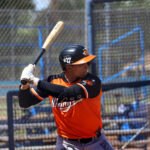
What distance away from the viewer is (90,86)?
95.2 inches

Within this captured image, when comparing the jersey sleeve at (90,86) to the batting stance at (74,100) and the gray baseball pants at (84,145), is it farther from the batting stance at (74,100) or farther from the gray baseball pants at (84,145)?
the gray baseball pants at (84,145)

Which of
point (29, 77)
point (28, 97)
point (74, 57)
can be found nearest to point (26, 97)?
point (28, 97)

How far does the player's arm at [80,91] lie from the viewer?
92.1 inches

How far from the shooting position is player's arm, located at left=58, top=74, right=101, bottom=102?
7.68 ft

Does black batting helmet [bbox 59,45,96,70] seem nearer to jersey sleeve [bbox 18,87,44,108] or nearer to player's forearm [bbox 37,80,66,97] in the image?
player's forearm [bbox 37,80,66,97]

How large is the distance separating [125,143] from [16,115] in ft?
5.51

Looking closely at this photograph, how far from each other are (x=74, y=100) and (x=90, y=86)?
187 millimetres

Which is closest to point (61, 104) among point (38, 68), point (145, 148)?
point (145, 148)

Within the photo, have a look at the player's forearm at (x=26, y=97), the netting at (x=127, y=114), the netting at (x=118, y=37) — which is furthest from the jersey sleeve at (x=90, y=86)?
the netting at (x=127, y=114)

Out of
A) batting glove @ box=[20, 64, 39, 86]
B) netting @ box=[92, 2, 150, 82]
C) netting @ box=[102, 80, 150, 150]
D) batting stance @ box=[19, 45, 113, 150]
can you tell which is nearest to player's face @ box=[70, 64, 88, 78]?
batting stance @ box=[19, 45, 113, 150]

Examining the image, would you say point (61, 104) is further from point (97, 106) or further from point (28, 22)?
point (28, 22)

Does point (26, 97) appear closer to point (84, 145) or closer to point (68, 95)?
point (68, 95)

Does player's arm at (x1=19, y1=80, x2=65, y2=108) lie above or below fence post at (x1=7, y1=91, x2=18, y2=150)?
above

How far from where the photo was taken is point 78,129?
99.0 inches
